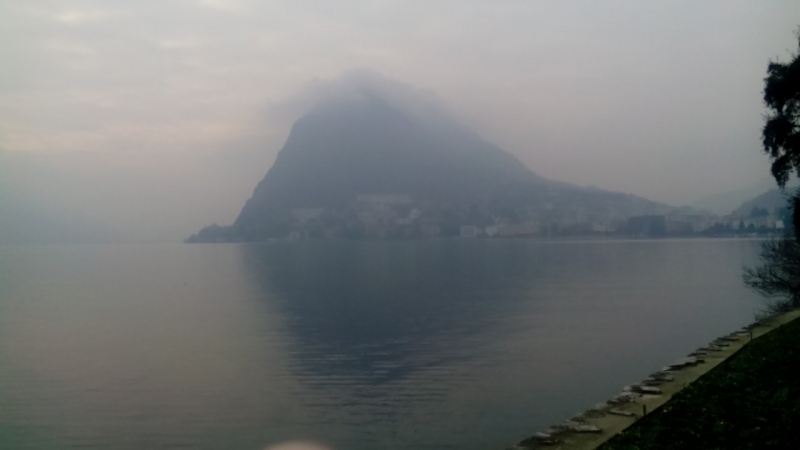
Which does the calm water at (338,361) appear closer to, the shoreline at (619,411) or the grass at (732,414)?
the shoreline at (619,411)

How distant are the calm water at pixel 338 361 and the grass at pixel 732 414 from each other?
191 inches

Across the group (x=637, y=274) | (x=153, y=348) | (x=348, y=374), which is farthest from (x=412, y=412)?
(x=637, y=274)

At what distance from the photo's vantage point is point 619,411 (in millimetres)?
10820

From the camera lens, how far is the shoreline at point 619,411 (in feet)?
31.1

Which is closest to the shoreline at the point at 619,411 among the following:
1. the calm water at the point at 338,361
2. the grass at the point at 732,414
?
the grass at the point at 732,414

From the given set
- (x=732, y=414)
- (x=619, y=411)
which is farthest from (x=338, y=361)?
(x=732, y=414)

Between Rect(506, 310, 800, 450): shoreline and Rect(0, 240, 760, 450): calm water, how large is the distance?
2898 mm

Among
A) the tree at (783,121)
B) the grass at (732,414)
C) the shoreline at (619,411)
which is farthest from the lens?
the tree at (783,121)

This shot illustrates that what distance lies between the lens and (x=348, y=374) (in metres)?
21.1

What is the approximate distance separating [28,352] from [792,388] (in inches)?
1140

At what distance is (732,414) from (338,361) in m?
16.4

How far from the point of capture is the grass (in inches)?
297

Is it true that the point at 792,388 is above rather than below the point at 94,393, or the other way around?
above

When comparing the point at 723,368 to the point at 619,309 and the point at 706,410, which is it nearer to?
the point at 706,410
